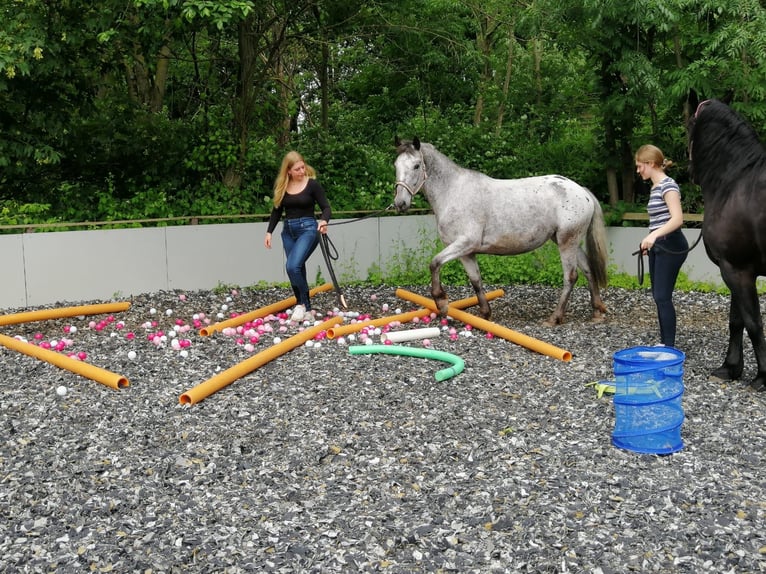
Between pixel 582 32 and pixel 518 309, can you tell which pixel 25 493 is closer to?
pixel 518 309

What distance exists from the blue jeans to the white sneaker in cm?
11

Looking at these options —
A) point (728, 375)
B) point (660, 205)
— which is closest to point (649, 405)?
point (728, 375)

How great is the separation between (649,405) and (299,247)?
14.2ft

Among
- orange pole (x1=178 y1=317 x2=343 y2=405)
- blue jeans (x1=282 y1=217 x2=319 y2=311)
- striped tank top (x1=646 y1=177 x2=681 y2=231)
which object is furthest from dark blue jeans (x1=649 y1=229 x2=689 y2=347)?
blue jeans (x1=282 y1=217 x2=319 y2=311)

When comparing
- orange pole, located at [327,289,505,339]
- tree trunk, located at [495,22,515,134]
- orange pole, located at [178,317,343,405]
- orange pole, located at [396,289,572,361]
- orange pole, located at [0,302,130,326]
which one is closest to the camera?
orange pole, located at [178,317,343,405]

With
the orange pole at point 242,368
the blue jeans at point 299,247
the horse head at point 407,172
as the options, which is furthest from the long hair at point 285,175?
the orange pole at point 242,368

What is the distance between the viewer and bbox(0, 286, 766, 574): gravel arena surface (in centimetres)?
330

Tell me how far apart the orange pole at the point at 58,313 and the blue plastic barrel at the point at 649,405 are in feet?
19.0

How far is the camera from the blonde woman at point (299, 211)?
7.73 m

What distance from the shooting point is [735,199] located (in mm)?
5266

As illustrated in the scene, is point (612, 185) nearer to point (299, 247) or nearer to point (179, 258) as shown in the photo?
point (299, 247)

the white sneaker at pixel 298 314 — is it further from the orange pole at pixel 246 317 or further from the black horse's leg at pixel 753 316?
the black horse's leg at pixel 753 316

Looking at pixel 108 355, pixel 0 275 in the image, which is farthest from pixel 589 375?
pixel 0 275

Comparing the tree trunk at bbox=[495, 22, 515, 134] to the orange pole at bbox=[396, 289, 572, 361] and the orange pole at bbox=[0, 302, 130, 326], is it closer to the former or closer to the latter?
the orange pole at bbox=[396, 289, 572, 361]
